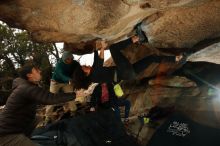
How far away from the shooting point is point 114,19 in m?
6.01

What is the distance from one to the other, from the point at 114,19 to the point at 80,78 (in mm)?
2108

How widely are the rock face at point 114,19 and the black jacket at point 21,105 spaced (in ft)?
4.08

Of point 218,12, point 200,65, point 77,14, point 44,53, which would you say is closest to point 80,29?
point 77,14

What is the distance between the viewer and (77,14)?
5805 mm

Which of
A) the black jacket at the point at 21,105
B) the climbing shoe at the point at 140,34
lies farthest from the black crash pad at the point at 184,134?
the black jacket at the point at 21,105

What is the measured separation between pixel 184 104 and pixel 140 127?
1684 mm

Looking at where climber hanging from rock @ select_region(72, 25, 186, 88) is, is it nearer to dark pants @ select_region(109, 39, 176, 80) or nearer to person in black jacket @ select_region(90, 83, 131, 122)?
dark pants @ select_region(109, 39, 176, 80)

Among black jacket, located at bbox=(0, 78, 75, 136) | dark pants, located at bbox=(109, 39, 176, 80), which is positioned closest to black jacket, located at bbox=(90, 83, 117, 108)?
dark pants, located at bbox=(109, 39, 176, 80)

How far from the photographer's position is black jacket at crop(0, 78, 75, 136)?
5.06m

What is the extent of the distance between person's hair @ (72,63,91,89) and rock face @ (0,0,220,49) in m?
0.89

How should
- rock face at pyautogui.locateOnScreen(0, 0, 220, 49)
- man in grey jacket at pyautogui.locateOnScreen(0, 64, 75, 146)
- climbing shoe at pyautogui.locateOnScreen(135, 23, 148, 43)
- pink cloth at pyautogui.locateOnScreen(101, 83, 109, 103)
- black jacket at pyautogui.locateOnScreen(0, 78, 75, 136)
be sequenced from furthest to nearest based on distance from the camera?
pink cloth at pyautogui.locateOnScreen(101, 83, 109, 103)
climbing shoe at pyautogui.locateOnScreen(135, 23, 148, 43)
rock face at pyautogui.locateOnScreen(0, 0, 220, 49)
man in grey jacket at pyautogui.locateOnScreen(0, 64, 75, 146)
black jacket at pyautogui.locateOnScreen(0, 78, 75, 136)

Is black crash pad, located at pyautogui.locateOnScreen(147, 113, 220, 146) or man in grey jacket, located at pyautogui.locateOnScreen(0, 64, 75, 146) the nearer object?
man in grey jacket, located at pyautogui.locateOnScreen(0, 64, 75, 146)

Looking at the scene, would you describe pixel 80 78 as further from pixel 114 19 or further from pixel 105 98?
pixel 114 19

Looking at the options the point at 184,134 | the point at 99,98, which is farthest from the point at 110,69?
the point at 184,134
